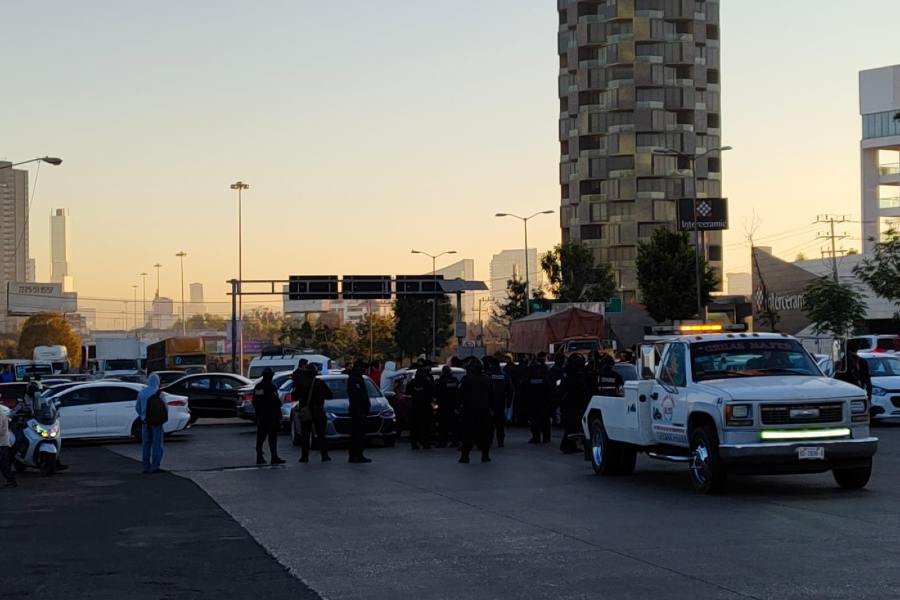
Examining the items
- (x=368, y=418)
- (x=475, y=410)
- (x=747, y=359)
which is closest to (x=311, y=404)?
(x=368, y=418)

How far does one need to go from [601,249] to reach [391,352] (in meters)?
24.7

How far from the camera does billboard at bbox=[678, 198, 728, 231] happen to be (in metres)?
79.1

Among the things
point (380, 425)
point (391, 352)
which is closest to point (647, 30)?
point (391, 352)

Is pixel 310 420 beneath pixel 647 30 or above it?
beneath

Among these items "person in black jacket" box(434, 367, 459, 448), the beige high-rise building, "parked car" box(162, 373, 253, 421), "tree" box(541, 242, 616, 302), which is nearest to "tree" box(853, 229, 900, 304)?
"parked car" box(162, 373, 253, 421)

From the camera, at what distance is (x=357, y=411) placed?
24922mm

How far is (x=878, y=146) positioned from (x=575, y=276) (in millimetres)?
34357

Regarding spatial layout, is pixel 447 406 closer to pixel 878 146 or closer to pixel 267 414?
pixel 267 414

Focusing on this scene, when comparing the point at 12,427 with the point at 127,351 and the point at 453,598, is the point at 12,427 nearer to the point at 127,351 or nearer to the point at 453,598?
the point at 453,598

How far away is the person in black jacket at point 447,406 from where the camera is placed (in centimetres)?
2791

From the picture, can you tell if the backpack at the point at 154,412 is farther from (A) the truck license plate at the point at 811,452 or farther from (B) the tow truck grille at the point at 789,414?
(A) the truck license plate at the point at 811,452

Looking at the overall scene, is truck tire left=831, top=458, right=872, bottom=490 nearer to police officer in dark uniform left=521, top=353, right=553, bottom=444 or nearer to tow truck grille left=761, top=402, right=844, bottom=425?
tow truck grille left=761, top=402, right=844, bottom=425

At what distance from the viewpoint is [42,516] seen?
1673 centimetres

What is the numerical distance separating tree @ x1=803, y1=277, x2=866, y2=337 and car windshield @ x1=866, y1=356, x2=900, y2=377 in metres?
29.0
